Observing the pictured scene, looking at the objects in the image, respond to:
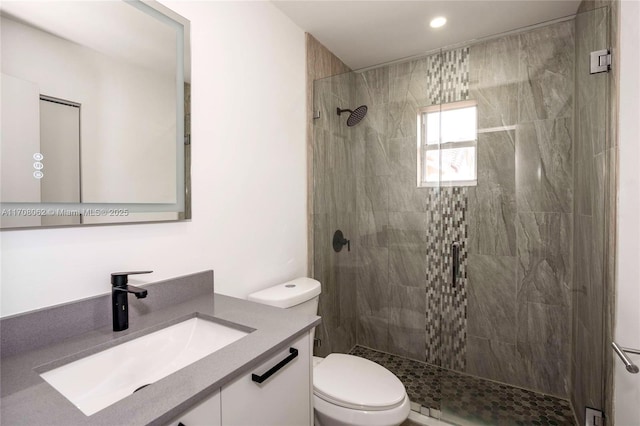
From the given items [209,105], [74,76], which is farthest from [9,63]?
[209,105]

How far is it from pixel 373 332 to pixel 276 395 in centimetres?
169

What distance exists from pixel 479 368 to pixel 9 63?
2785 millimetres

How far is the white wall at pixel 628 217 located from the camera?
46.5 inches

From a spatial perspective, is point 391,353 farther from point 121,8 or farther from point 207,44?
point 121,8

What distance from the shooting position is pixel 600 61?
1.46 m

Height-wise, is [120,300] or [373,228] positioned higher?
[373,228]

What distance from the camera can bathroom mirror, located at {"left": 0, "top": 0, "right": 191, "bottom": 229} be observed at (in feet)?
2.75

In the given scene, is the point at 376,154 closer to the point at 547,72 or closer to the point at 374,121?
the point at 374,121

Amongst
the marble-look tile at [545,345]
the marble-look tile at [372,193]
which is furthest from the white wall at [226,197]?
the marble-look tile at [545,345]

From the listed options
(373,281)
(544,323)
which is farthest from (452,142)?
(544,323)

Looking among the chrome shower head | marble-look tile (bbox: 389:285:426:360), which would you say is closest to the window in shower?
the chrome shower head

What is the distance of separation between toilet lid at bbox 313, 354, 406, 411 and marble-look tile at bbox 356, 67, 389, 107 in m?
1.77

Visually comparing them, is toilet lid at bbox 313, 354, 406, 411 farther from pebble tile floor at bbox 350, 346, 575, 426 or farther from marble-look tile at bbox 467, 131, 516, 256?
marble-look tile at bbox 467, 131, 516, 256

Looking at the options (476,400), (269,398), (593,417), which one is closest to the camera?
(269,398)
